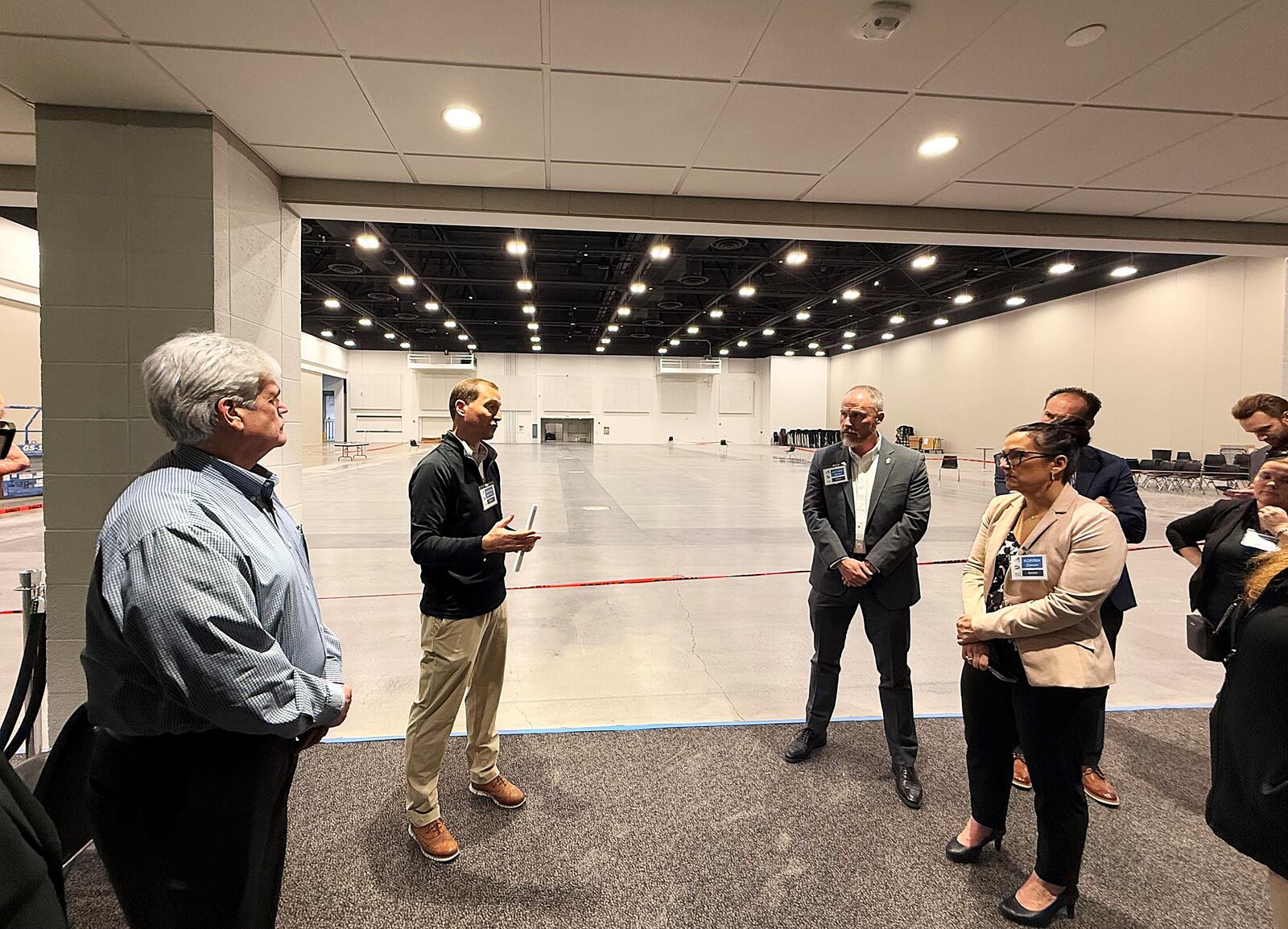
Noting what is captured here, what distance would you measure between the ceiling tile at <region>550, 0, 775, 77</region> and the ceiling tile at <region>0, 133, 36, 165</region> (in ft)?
10.4

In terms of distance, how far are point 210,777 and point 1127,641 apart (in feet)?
17.9

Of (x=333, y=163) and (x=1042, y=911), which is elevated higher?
(x=333, y=163)

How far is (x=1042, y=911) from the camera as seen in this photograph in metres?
1.96

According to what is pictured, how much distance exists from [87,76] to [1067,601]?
4492mm

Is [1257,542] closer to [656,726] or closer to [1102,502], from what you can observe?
[1102,502]

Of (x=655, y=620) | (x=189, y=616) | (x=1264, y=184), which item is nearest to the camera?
(x=189, y=616)

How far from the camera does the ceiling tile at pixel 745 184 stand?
3988mm

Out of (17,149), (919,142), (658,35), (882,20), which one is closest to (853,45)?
(882,20)

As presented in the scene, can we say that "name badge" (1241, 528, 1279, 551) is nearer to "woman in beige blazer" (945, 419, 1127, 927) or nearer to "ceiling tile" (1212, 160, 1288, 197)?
"woman in beige blazer" (945, 419, 1127, 927)

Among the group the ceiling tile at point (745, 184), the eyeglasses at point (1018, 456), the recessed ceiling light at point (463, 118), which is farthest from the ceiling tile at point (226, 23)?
the eyeglasses at point (1018, 456)

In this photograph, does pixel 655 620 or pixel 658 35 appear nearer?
pixel 658 35

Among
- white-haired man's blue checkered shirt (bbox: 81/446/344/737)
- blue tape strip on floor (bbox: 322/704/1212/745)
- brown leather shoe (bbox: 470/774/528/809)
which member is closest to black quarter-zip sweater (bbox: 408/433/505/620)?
brown leather shoe (bbox: 470/774/528/809)

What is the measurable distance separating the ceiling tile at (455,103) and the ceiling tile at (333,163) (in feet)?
0.98

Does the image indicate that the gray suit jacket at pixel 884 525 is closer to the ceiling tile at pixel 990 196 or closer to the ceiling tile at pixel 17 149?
the ceiling tile at pixel 990 196
